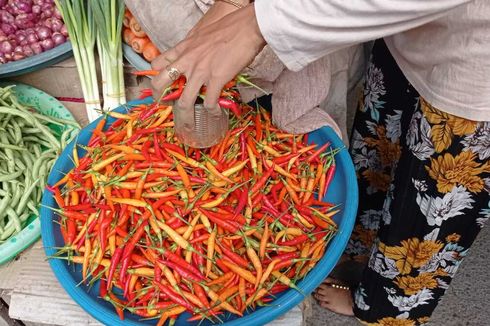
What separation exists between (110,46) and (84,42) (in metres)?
0.10

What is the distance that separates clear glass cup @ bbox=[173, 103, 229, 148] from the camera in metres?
1.06

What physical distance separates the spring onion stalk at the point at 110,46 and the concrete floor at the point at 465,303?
1.19 meters

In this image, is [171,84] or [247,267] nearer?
[171,84]

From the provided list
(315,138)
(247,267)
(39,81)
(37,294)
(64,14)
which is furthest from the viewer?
(39,81)

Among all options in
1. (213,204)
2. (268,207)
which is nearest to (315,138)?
(268,207)

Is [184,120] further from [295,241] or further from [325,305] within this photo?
[325,305]

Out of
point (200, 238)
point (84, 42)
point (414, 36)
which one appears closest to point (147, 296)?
point (200, 238)

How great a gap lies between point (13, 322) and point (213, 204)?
871 millimetres

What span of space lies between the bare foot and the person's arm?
1335 mm

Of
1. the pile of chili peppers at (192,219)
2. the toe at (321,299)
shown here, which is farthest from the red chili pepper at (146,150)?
the toe at (321,299)

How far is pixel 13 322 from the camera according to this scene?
61.3 inches

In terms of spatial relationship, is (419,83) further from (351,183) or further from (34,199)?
(34,199)

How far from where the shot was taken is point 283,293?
1133 millimetres

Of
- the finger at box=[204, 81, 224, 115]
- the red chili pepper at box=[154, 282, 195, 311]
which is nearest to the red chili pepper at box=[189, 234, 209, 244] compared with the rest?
the red chili pepper at box=[154, 282, 195, 311]
